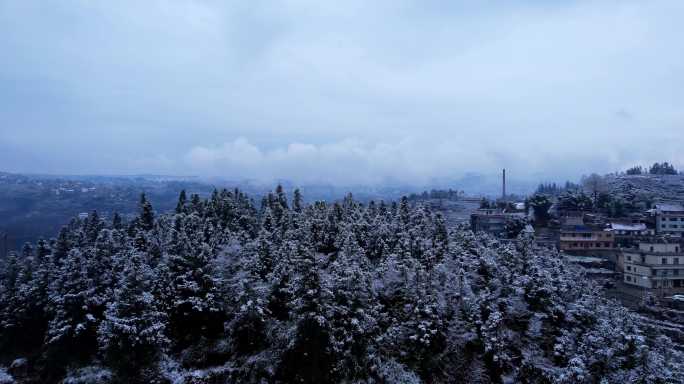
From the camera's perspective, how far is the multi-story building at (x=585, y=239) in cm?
5812

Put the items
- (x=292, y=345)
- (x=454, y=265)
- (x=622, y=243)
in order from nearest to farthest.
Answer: (x=292, y=345), (x=454, y=265), (x=622, y=243)

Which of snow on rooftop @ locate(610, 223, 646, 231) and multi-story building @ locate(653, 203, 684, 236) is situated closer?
snow on rooftop @ locate(610, 223, 646, 231)

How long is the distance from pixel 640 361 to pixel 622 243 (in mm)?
43863

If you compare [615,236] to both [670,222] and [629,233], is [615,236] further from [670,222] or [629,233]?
[670,222]

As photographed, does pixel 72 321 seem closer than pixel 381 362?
No

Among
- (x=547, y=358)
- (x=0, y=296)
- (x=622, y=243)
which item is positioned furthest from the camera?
(x=622, y=243)

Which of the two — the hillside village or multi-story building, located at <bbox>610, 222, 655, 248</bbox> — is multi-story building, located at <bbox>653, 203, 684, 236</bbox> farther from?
multi-story building, located at <bbox>610, 222, 655, 248</bbox>

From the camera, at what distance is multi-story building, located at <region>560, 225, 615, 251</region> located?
58.1 m

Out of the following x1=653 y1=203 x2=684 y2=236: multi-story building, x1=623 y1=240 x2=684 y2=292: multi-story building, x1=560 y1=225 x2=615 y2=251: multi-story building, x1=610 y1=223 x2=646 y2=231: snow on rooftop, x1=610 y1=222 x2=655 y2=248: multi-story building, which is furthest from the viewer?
x1=653 y1=203 x2=684 y2=236: multi-story building

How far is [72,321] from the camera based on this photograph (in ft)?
91.9

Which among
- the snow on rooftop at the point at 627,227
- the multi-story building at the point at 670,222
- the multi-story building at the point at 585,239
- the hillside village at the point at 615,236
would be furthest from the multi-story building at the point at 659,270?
the multi-story building at the point at 670,222

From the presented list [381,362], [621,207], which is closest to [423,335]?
[381,362]

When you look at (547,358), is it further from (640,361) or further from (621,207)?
(621,207)

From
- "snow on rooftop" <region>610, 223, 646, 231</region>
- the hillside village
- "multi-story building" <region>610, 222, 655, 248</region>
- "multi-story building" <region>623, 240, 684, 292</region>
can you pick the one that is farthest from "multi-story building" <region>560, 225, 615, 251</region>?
"multi-story building" <region>623, 240, 684, 292</region>
